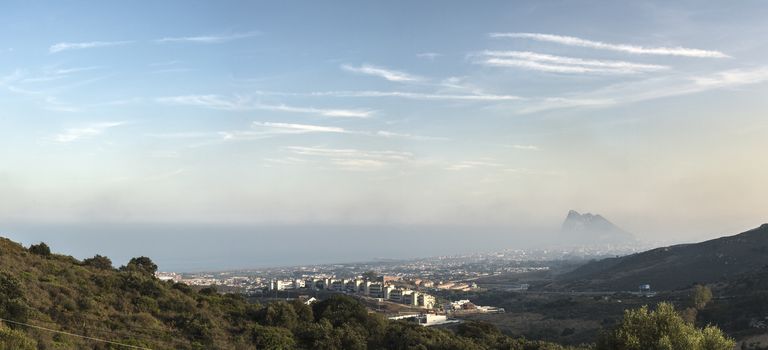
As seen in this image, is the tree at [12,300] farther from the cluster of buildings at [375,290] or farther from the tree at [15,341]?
the cluster of buildings at [375,290]

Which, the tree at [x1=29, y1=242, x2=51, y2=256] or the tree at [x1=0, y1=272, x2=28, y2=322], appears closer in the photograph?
the tree at [x1=0, y1=272, x2=28, y2=322]

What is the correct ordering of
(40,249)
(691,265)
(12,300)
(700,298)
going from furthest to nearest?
(691,265), (700,298), (40,249), (12,300)

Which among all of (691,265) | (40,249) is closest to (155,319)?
(40,249)

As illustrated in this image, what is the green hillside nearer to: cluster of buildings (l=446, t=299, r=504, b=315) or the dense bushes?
the dense bushes

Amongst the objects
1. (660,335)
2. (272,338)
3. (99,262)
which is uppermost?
(99,262)

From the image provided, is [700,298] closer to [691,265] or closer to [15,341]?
[691,265]

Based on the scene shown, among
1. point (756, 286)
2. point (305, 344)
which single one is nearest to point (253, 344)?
point (305, 344)

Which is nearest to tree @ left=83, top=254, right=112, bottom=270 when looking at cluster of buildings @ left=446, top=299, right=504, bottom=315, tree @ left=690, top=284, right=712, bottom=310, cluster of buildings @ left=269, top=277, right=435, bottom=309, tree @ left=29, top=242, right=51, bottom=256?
tree @ left=29, top=242, right=51, bottom=256
